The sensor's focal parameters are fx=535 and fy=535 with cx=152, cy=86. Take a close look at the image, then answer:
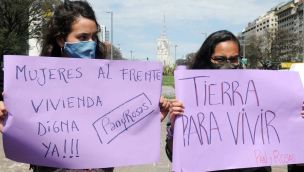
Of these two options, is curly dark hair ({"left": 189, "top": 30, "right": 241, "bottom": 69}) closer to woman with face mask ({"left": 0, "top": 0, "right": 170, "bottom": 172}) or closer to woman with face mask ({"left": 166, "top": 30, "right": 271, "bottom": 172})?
woman with face mask ({"left": 166, "top": 30, "right": 271, "bottom": 172})

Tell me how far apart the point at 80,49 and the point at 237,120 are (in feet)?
3.13

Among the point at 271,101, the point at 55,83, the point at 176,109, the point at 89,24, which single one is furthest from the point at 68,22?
the point at 271,101

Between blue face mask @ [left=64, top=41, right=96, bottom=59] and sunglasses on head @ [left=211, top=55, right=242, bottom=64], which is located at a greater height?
blue face mask @ [left=64, top=41, right=96, bottom=59]

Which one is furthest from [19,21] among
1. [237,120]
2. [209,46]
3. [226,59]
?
[237,120]

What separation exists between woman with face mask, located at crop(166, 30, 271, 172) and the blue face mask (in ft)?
2.02

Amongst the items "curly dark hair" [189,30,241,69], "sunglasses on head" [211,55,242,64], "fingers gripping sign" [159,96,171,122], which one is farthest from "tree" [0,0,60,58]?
"fingers gripping sign" [159,96,171,122]

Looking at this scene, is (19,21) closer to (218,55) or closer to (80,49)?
(218,55)

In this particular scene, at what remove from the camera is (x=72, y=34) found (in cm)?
275

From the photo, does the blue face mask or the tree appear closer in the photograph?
the blue face mask

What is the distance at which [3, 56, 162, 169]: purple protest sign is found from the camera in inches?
104

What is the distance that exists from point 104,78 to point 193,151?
2.01 feet

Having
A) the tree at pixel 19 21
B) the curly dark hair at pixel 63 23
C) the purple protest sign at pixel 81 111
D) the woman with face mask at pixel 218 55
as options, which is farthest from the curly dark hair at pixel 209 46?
the tree at pixel 19 21

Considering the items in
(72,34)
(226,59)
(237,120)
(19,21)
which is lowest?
(237,120)

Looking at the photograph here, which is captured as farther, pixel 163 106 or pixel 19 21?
pixel 19 21
